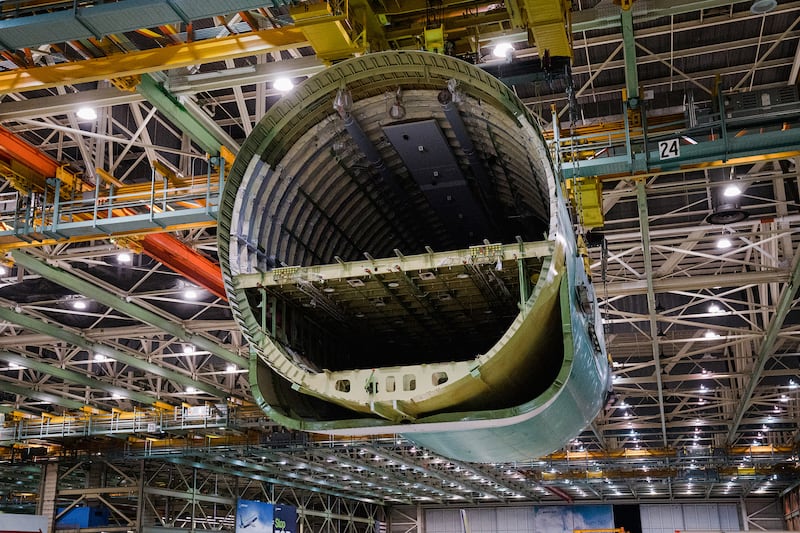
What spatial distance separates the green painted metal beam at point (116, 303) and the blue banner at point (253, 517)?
46.0ft

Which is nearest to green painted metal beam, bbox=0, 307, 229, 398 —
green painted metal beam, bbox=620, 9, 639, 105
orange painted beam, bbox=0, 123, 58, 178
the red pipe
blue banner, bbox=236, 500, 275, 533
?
the red pipe

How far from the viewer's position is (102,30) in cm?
1128


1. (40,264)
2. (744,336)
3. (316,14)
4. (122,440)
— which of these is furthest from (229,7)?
(122,440)

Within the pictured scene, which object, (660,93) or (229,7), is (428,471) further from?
(229,7)

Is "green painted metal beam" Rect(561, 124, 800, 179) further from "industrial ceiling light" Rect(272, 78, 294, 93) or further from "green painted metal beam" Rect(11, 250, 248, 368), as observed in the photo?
Answer: "green painted metal beam" Rect(11, 250, 248, 368)

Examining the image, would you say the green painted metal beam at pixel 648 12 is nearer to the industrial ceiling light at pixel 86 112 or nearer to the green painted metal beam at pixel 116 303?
the industrial ceiling light at pixel 86 112

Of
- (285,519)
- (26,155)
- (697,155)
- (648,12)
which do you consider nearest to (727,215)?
(697,155)

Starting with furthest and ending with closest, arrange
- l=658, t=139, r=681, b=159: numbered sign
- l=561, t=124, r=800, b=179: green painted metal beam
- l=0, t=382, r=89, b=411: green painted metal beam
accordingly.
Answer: l=0, t=382, r=89, b=411: green painted metal beam, l=658, t=139, r=681, b=159: numbered sign, l=561, t=124, r=800, b=179: green painted metal beam

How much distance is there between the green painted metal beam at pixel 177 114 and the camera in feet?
45.3

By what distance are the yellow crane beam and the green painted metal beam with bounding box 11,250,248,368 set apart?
746 cm

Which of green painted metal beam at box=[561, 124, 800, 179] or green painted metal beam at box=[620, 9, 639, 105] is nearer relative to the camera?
green painted metal beam at box=[620, 9, 639, 105]

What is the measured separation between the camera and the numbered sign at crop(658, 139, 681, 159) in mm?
14383

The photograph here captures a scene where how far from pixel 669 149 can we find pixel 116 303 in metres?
16.2

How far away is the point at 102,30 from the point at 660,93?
11.7 m
